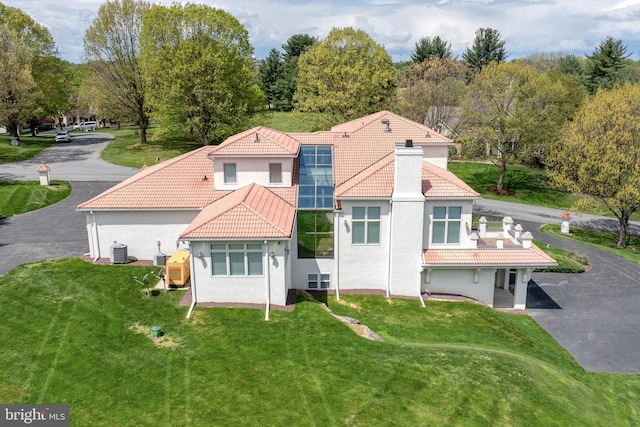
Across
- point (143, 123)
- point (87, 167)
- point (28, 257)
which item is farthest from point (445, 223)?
point (143, 123)

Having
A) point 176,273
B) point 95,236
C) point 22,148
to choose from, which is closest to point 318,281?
point 176,273

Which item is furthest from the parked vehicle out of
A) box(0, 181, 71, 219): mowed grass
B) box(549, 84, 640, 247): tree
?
box(549, 84, 640, 247): tree

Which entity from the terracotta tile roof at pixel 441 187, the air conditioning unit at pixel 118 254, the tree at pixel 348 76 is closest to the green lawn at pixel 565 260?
the terracotta tile roof at pixel 441 187

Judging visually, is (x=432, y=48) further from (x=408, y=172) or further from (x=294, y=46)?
(x=408, y=172)

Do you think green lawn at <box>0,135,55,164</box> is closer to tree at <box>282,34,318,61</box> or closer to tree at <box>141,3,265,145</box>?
tree at <box>141,3,265,145</box>

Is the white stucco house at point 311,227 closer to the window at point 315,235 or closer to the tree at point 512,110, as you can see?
the window at point 315,235

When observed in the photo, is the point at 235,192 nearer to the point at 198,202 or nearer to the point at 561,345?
the point at 198,202
